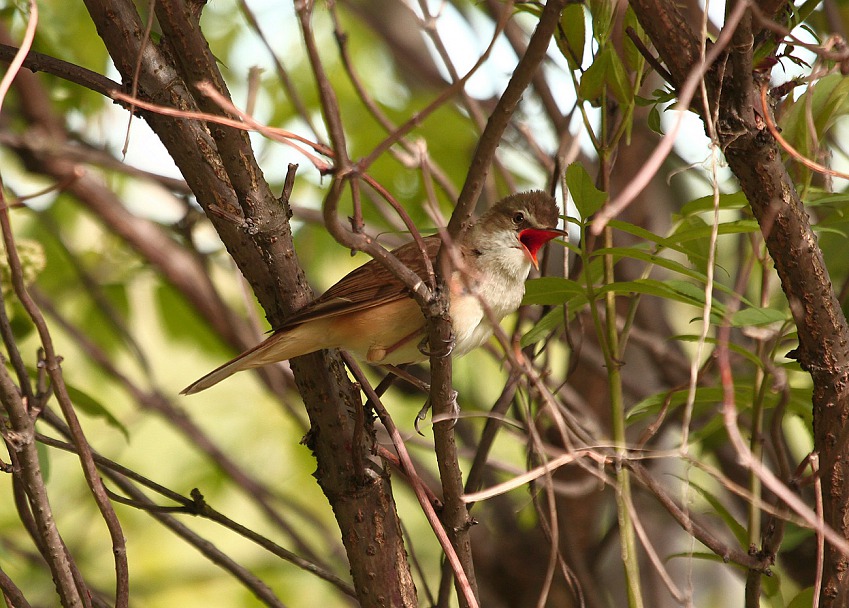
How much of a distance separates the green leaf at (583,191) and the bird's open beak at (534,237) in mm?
782

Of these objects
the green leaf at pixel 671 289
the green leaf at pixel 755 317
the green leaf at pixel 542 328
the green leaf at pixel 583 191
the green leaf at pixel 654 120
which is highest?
the green leaf at pixel 654 120

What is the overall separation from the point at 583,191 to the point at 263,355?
112 cm

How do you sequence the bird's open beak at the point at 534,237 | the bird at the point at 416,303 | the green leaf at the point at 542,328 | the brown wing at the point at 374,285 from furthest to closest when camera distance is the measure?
the bird's open beak at the point at 534,237, the brown wing at the point at 374,285, the bird at the point at 416,303, the green leaf at the point at 542,328

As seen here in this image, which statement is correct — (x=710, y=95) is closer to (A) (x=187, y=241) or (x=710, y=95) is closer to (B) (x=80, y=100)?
(A) (x=187, y=241)

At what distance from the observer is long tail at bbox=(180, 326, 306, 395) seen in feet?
8.05

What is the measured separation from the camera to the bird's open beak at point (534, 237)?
3014 millimetres

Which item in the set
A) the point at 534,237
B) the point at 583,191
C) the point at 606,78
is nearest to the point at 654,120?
the point at 606,78

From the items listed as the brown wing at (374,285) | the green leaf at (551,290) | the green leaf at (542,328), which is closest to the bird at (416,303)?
the brown wing at (374,285)

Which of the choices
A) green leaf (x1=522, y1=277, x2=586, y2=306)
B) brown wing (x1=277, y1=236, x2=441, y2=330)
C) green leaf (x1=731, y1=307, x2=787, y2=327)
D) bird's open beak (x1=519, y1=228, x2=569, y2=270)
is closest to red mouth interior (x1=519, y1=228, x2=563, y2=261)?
bird's open beak (x1=519, y1=228, x2=569, y2=270)

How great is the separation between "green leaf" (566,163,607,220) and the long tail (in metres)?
0.78

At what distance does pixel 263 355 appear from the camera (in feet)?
9.07

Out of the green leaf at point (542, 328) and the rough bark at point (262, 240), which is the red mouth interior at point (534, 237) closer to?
the green leaf at point (542, 328)

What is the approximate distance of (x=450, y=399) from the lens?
6.61ft

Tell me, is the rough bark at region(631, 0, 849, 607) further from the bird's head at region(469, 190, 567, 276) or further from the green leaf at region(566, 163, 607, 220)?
the bird's head at region(469, 190, 567, 276)
